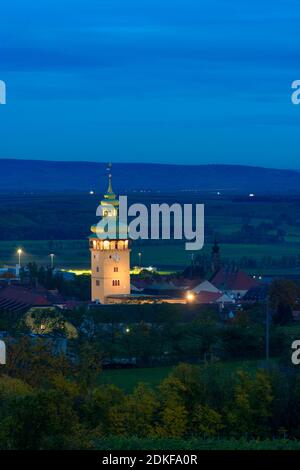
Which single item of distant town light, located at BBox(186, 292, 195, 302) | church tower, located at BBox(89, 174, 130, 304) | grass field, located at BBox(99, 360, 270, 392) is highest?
church tower, located at BBox(89, 174, 130, 304)

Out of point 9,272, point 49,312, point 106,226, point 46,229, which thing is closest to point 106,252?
point 106,226

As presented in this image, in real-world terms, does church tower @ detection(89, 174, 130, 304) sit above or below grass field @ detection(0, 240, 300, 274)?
below

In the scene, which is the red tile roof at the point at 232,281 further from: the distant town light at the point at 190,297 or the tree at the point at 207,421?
the tree at the point at 207,421

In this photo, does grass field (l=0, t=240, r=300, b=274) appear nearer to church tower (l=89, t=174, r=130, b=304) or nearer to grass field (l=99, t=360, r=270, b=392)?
church tower (l=89, t=174, r=130, b=304)

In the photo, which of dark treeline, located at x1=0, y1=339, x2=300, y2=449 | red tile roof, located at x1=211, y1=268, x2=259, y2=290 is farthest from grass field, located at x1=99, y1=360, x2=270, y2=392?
red tile roof, located at x1=211, y1=268, x2=259, y2=290

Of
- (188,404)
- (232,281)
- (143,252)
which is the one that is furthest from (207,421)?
(143,252)

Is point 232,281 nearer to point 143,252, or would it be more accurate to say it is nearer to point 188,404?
point 143,252

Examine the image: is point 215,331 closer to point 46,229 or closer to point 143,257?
point 143,257

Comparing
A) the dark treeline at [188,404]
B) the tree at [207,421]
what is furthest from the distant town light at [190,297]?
the tree at [207,421]
